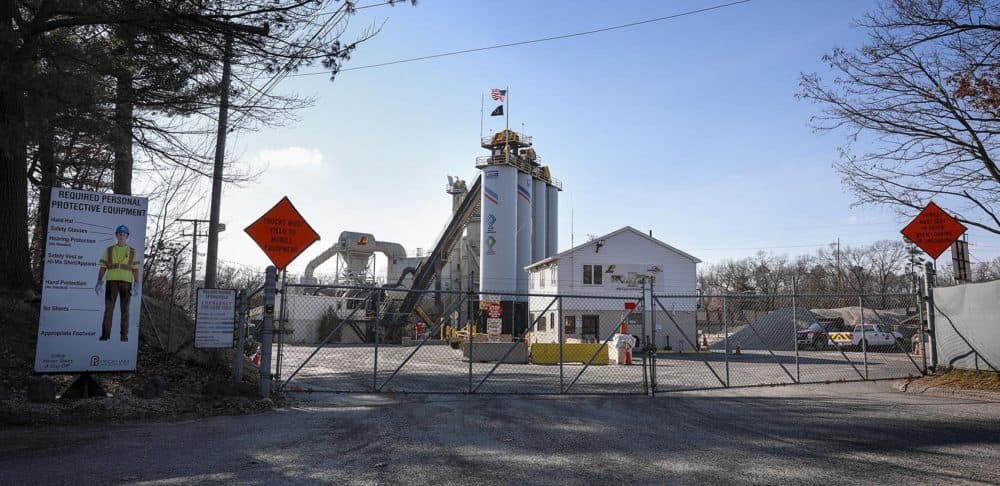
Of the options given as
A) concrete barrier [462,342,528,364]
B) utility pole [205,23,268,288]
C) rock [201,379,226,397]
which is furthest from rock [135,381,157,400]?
concrete barrier [462,342,528,364]

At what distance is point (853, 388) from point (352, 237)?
50.7m

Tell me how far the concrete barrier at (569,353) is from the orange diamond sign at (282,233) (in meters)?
14.4

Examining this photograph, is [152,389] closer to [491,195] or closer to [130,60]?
[130,60]

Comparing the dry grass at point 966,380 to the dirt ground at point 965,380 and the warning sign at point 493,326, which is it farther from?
the warning sign at point 493,326

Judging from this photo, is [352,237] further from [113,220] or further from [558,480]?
[558,480]

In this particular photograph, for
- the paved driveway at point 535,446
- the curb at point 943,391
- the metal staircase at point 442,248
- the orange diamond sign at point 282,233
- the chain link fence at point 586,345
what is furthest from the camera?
the metal staircase at point 442,248

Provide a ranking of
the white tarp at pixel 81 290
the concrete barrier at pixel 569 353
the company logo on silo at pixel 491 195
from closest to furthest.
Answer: the white tarp at pixel 81 290, the concrete barrier at pixel 569 353, the company logo on silo at pixel 491 195

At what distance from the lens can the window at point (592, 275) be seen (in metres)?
44.9

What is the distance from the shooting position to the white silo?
58.7 m

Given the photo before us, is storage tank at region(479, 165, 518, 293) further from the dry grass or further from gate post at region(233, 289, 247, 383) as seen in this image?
gate post at region(233, 289, 247, 383)

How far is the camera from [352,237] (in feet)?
198

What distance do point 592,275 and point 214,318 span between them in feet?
115

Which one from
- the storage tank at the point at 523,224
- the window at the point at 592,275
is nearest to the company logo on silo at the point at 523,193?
the storage tank at the point at 523,224

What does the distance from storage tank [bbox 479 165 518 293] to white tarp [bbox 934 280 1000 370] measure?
38.1 meters
